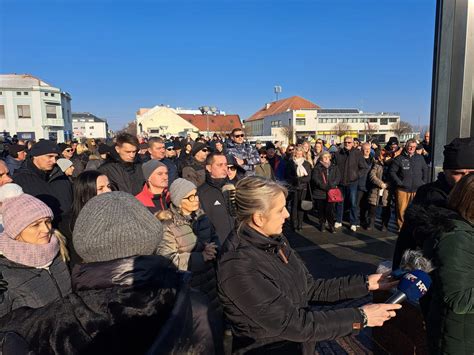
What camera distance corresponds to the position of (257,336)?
1567mm

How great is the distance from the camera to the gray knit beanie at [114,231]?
1.15 m

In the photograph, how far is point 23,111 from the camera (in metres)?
63.1

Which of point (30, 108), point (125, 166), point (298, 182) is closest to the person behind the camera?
point (125, 166)

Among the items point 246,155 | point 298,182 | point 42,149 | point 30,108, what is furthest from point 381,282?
point 30,108

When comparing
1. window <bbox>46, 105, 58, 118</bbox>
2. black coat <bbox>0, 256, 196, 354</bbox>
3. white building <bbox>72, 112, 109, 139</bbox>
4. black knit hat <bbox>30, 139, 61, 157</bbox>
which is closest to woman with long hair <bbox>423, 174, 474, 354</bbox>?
black coat <bbox>0, 256, 196, 354</bbox>

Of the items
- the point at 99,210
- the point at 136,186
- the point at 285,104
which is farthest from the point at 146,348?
the point at 285,104

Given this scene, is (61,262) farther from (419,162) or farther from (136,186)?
(419,162)

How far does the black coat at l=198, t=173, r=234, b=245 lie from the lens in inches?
149

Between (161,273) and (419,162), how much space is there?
6.73 m

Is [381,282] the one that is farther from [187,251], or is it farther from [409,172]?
[409,172]

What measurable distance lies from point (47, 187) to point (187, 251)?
2.26m

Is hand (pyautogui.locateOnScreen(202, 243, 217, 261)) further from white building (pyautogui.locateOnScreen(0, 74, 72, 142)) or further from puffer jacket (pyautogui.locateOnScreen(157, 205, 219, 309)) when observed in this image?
white building (pyautogui.locateOnScreen(0, 74, 72, 142))

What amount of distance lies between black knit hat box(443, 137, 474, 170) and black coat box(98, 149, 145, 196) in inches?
141

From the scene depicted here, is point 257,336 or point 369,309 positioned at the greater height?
point 369,309
